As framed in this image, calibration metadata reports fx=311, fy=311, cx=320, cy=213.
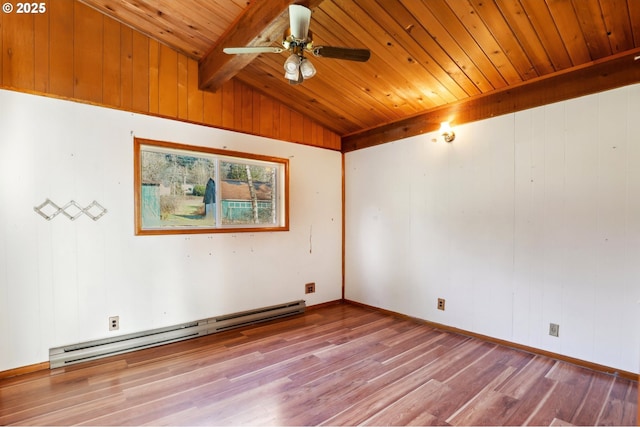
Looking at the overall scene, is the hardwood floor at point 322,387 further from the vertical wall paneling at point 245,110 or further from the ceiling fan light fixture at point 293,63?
the vertical wall paneling at point 245,110

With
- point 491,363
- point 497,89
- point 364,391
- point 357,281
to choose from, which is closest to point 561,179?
point 497,89

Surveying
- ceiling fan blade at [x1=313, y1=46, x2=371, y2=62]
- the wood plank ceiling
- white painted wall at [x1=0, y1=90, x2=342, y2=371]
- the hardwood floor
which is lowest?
the hardwood floor

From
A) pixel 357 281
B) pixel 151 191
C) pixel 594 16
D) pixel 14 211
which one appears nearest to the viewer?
pixel 594 16

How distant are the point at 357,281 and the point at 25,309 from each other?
3.56 meters

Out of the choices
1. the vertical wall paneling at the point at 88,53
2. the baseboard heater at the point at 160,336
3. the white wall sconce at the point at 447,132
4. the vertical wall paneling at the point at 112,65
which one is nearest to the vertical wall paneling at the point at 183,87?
the vertical wall paneling at the point at 112,65

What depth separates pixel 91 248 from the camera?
2.79 metres

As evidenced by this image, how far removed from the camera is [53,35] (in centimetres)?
262

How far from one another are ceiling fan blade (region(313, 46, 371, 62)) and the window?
188cm

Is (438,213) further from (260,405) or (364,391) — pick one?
(260,405)

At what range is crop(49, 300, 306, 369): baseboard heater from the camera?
2.67 m

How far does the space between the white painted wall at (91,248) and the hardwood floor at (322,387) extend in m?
0.38

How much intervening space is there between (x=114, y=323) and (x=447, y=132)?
3.86 metres

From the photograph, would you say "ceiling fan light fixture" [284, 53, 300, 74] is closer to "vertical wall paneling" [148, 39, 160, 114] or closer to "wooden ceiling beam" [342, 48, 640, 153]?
"vertical wall paneling" [148, 39, 160, 114]

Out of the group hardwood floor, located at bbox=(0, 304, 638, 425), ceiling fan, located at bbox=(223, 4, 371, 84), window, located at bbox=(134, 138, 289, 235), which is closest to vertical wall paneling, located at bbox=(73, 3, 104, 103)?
window, located at bbox=(134, 138, 289, 235)
